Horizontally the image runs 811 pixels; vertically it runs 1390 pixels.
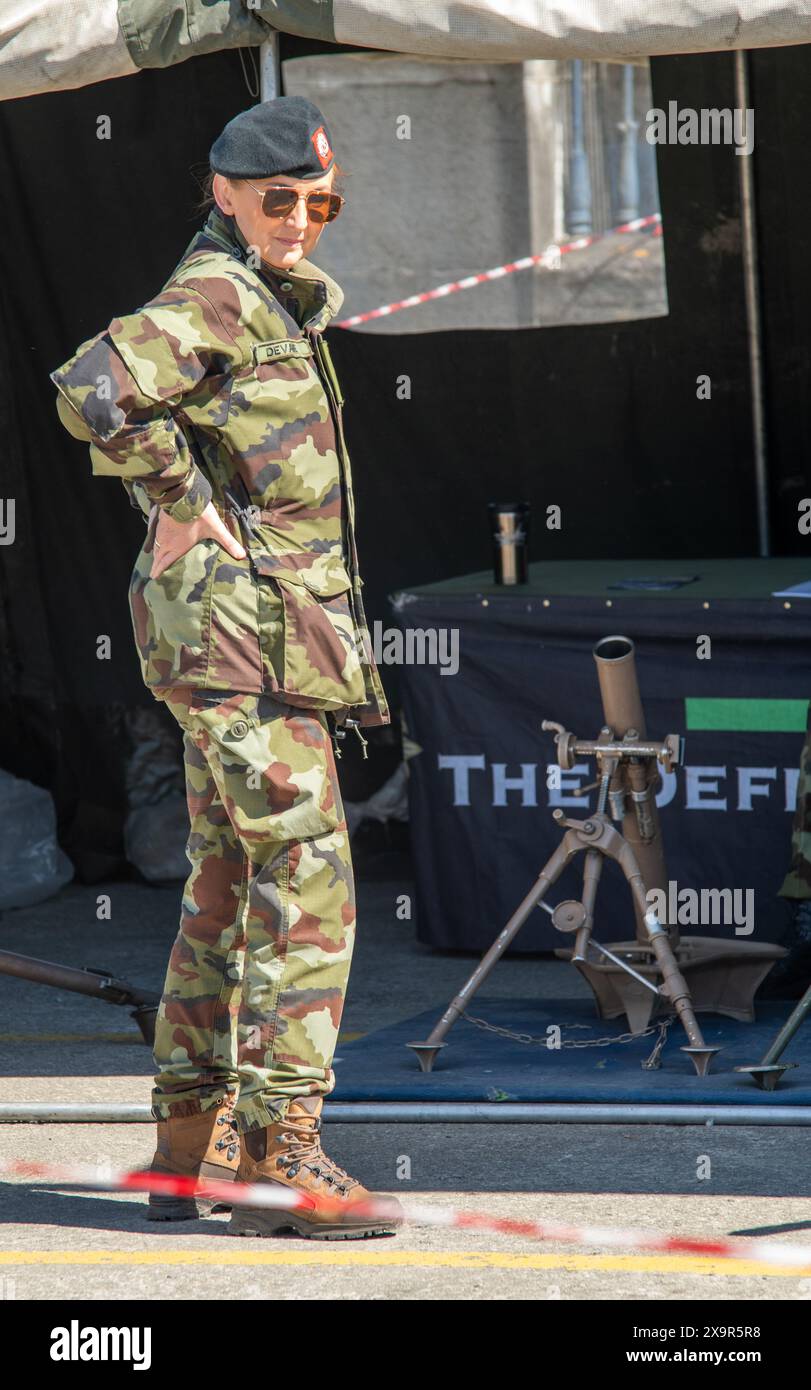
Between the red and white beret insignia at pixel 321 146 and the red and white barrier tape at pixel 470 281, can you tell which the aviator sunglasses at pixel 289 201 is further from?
the red and white barrier tape at pixel 470 281

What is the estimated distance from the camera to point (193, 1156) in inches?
145

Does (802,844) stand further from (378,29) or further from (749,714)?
(378,29)

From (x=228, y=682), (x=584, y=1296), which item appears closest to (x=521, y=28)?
(x=228, y=682)

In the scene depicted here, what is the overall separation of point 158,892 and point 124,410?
153 inches

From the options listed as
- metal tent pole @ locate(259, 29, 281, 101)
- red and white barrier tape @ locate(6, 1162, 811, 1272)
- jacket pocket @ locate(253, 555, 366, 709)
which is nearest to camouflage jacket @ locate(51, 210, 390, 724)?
jacket pocket @ locate(253, 555, 366, 709)

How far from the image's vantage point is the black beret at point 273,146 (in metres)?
3.39

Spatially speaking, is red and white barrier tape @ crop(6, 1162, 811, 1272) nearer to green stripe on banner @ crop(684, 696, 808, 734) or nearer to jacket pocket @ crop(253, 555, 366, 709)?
jacket pocket @ crop(253, 555, 366, 709)

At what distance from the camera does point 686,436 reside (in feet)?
21.8

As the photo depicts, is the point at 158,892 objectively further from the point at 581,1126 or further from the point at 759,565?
the point at 581,1126

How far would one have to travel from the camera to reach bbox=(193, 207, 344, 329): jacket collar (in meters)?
3.51

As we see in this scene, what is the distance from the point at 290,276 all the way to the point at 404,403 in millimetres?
3321

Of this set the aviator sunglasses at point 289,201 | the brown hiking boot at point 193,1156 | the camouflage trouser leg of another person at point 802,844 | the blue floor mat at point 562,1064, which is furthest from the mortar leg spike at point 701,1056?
the aviator sunglasses at point 289,201

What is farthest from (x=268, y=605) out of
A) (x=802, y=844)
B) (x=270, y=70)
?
(x=270, y=70)

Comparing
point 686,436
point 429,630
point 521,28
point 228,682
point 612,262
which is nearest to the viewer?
point 228,682
